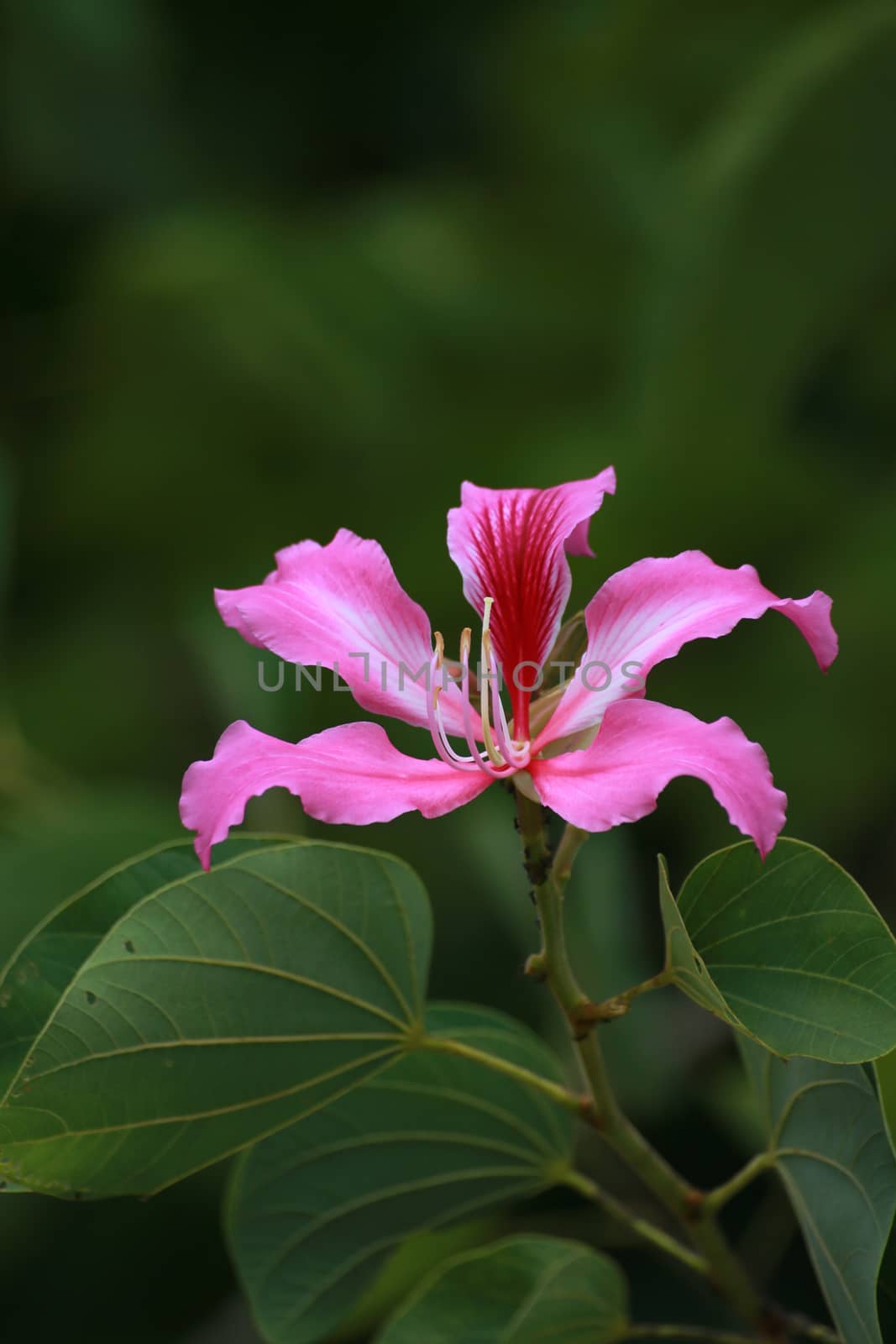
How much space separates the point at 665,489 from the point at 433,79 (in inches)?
40.0

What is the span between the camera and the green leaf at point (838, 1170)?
525mm

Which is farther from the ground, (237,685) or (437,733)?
(237,685)

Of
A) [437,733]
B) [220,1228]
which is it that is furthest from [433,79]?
[437,733]

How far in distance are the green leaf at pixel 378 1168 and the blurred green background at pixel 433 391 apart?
44 cm

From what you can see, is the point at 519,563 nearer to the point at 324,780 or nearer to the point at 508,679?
the point at 508,679

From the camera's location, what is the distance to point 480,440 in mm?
1831

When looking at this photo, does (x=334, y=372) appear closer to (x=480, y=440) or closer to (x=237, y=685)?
(x=480, y=440)

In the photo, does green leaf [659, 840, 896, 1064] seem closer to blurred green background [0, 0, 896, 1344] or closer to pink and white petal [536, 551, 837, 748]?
pink and white petal [536, 551, 837, 748]

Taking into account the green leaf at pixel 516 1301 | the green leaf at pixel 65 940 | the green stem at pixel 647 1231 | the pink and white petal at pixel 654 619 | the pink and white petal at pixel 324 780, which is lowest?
the green leaf at pixel 516 1301

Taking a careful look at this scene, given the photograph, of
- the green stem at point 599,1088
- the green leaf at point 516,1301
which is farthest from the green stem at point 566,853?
the green leaf at point 516,1301

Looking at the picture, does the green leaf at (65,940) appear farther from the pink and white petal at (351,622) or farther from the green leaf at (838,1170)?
the green leaf at (838,1170)

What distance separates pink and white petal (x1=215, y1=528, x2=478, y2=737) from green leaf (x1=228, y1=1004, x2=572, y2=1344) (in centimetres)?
19

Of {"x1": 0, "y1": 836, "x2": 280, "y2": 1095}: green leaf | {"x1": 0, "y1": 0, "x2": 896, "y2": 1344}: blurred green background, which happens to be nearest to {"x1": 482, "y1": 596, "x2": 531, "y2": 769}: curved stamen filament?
{"x1": 0, "y1": 836, "x2": 280, "y2": 1095}: green leaf

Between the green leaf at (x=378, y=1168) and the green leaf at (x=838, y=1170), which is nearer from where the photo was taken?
the green leaf at (x=838, y=1170)
